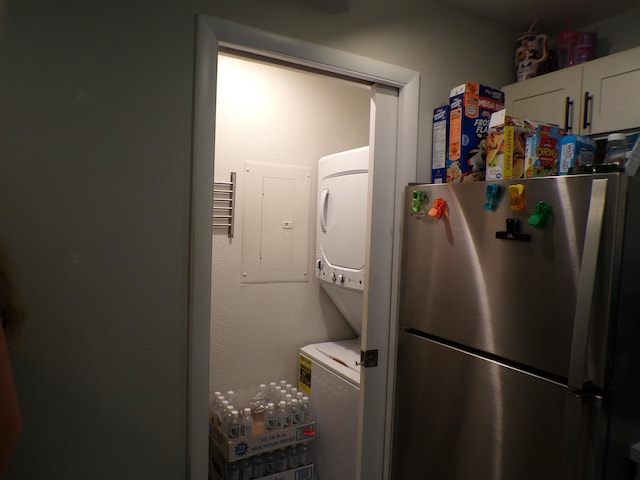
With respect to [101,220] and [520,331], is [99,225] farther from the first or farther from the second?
[520,331]

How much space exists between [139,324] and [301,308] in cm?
143

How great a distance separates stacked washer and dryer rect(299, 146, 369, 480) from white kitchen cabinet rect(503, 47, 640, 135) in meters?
0.73

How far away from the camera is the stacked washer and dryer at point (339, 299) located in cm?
208

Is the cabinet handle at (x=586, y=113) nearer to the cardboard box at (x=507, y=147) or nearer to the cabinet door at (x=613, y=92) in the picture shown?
the cabinet door at (x=613, y=92)

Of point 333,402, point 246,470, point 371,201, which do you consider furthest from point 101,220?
point 246,470

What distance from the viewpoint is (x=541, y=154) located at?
4.40ft

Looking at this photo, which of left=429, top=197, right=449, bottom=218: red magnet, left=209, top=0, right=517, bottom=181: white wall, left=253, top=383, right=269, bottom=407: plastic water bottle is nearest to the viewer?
left=209, top=0, right=517, bottom=181: white wall

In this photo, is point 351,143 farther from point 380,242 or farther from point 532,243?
point 532,243

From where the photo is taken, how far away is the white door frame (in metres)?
1.27

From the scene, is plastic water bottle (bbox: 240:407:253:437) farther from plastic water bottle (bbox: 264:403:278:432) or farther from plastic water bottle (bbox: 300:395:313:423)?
plastic water bottle (bbox: 300:395:313:423)

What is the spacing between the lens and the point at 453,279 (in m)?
1.46

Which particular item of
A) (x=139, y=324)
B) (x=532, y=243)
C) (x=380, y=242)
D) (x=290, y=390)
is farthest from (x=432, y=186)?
(x=290, y=390)

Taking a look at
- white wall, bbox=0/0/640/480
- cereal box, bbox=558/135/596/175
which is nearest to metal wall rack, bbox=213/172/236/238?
white wall, bbox=0/0/640/480

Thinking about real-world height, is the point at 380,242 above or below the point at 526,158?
below
